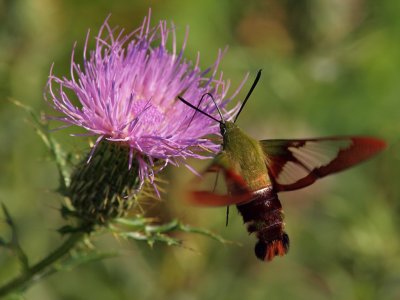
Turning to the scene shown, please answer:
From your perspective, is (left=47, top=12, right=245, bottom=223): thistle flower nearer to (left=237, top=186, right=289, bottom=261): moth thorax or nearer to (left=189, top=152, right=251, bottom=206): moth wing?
(left=189, top=152, right=251, bottom=206): moth wing

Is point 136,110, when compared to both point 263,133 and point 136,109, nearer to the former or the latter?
point 136,109

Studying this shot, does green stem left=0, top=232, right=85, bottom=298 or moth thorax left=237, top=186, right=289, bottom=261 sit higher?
moth thorax left=237, top=186, right=289, bottom=261

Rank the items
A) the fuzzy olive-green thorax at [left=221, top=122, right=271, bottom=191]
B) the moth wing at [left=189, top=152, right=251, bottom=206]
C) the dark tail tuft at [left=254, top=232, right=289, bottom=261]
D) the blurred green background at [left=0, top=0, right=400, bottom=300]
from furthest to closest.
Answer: the blurred green background at [left=0, top=0, right=400, bottom=300]
the dark tail tuft at [left=254, top=232, right=289, bottom=261]
the fuzzy olive-green thorax at [left=221, top=122, right=271, bottom=191]
the moth wing at [left=189, top=152, right=251, bottom=206]

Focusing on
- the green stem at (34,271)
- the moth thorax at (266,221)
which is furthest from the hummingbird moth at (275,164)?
the green stem at (34,271)

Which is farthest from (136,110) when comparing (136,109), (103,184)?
(103,184)

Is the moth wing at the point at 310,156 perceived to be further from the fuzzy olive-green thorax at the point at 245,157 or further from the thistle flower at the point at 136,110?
the thistle flower at the point at 136,110

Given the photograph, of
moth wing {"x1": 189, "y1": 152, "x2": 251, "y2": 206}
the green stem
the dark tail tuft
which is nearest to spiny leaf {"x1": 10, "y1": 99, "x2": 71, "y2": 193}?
the green stem
